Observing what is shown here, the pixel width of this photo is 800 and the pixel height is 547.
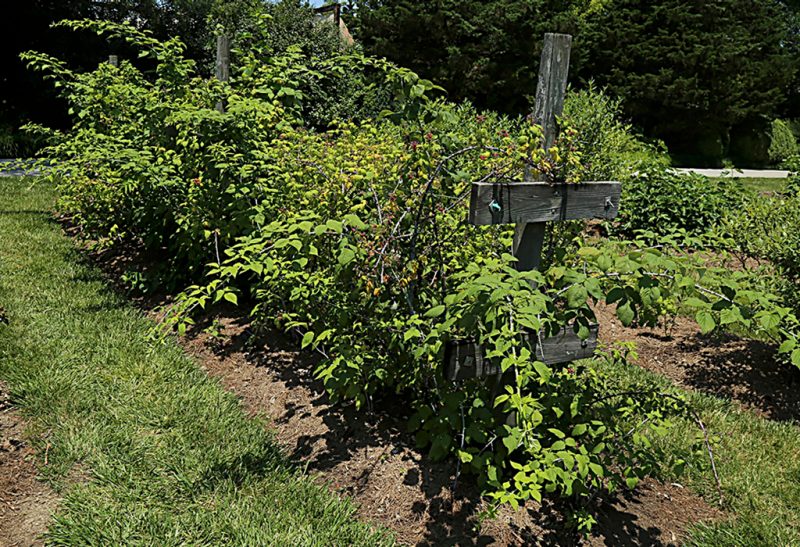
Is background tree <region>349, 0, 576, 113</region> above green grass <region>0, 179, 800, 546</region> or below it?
above

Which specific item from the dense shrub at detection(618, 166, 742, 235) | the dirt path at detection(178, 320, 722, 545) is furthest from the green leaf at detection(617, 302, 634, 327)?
the dense shrub at detection(618, 166, 742, 235)

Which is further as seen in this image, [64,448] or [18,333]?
[18,333]

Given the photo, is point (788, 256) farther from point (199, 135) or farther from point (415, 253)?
point (199, 135)

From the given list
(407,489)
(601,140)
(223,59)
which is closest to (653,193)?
(601,140)

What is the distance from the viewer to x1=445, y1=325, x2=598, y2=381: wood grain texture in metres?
→ 2.40

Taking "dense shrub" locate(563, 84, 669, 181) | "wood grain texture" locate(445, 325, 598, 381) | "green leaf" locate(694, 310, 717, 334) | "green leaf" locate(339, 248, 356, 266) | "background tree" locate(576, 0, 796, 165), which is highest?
"background tree" locate(576, 0, 796, 165)

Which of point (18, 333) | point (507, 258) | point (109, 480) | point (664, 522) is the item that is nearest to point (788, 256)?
point (664, 522)

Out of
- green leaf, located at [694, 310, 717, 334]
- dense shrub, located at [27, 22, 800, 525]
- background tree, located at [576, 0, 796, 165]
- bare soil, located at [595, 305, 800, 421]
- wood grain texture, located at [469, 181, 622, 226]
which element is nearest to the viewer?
green leaf, located at [694, 310, 717, 334]

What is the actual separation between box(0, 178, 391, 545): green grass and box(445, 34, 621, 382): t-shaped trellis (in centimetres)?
81

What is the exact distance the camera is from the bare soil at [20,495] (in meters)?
2.41

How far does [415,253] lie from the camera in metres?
2.70

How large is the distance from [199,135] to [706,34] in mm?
21729

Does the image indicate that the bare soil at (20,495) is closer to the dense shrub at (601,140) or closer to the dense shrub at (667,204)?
the dense shrub at (601,140)

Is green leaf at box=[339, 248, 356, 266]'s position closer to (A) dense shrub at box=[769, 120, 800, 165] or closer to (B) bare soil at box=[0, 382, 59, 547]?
(B) bare soil at box=[0, 382, 59, 547]
